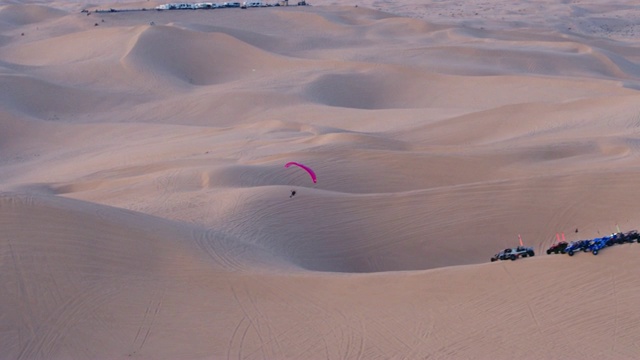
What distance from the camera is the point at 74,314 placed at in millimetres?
9133

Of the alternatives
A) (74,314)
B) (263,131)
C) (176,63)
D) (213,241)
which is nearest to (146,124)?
(263,131)

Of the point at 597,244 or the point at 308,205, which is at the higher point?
the point at 597,244

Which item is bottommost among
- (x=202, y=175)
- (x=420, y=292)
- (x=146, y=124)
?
(x=146, y=124)

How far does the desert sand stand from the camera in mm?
8773

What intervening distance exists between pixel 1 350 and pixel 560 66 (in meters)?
30.5

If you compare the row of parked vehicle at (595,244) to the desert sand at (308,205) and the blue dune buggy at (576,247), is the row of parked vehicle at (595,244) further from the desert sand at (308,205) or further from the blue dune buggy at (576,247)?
the desert sand at (308,205)

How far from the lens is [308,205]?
1371 cm

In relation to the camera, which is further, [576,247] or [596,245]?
[576,247]

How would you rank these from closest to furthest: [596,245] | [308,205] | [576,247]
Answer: [596,245] < [576,247] < [308,205]

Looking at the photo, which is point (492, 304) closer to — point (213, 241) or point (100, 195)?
point (213, 241)

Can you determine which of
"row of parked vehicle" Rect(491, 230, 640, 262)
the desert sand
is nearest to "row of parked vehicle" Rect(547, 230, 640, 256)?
"row of parked vehicle" Rect(491, 230, 640, 262)

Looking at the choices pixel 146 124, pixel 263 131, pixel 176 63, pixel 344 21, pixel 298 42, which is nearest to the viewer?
pixel 263 131

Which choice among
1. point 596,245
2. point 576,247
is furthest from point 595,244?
point 576,247

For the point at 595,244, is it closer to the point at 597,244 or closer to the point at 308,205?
the point at 597,244
